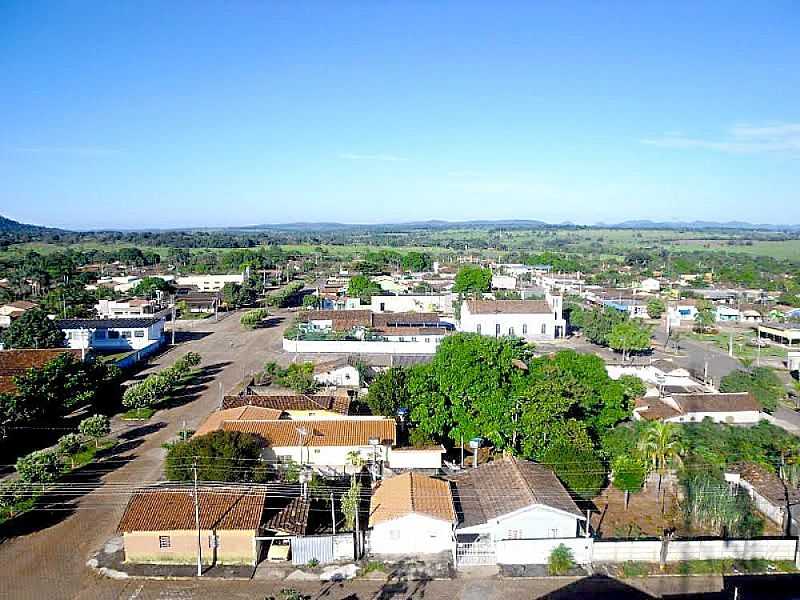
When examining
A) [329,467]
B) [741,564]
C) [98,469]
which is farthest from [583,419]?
[98,469]

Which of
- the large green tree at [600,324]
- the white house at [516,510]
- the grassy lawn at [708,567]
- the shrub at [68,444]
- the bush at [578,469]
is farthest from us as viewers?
the large green tree at [600,324]

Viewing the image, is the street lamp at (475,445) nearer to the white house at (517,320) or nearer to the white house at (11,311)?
the white house at (517,320)

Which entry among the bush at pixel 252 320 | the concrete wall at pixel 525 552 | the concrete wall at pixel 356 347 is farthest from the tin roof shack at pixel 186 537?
the bush at pixel 252 320

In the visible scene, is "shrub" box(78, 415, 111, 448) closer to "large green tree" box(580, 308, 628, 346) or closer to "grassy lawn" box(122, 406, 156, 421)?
"grassy lawn" box(122, 406, 156, 421)

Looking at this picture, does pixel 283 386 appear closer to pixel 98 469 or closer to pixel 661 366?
pixel 98 469

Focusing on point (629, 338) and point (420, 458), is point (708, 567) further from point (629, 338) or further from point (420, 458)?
point (629, 338)

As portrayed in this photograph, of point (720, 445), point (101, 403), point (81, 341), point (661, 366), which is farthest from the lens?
point (81, 341)

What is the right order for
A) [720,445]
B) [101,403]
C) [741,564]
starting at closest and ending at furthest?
[741,564] < [720,445] < [101,403]
